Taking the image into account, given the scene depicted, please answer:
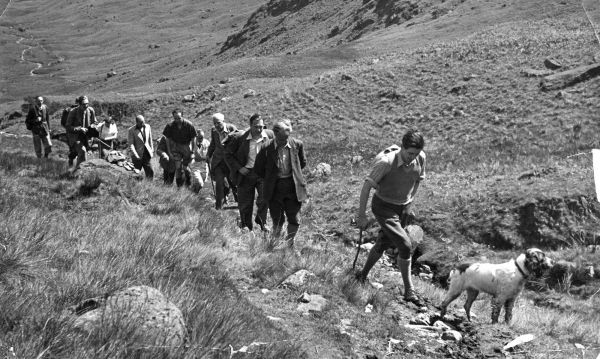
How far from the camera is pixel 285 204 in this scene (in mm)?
8688

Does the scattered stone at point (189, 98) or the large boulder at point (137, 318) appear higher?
the large boulder at point (137, 318)

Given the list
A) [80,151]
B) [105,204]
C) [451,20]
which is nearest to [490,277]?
[105,204]

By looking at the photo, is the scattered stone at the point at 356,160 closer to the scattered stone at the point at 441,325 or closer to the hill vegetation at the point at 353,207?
the hill vegetation at the point at 353,207

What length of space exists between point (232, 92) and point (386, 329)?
1071 inches

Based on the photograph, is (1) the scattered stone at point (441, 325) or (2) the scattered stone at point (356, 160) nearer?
(1) the scattered stone at point (441, 325)

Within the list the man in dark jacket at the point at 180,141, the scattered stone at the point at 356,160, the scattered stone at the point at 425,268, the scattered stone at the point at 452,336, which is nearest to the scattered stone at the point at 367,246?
the scattered stone at the point at 425,268

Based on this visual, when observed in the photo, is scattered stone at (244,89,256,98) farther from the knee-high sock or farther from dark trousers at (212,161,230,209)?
the knee-high sock

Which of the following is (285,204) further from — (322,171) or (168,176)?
(322,171)

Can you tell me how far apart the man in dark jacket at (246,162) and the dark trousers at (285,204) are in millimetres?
965

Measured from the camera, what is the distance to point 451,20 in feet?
134

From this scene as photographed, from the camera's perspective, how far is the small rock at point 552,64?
26.0 m

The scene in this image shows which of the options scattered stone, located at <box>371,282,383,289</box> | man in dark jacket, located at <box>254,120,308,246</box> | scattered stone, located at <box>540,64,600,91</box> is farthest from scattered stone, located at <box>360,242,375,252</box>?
scattered stone, located at <box>540,64,600,91</box>

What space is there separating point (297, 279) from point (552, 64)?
74.6 feet

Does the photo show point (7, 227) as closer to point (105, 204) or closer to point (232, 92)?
point (105, 204)
